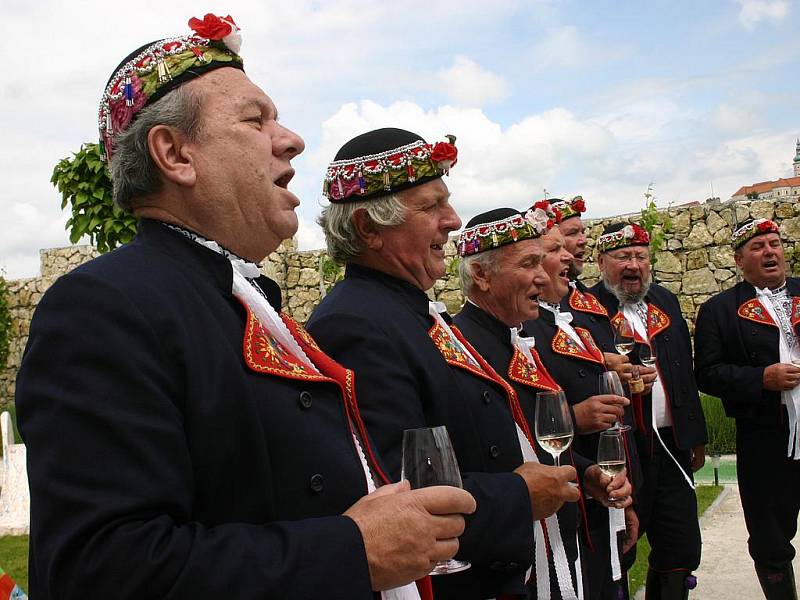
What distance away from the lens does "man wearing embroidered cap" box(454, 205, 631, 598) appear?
3326 mm

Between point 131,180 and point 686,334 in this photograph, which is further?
point 686,334

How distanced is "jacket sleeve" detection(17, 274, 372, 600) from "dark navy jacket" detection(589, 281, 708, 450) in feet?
13.9

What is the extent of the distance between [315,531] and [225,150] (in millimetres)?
840

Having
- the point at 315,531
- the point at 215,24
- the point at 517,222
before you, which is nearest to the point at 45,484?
the point at 315,531

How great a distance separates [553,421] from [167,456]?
5.56 ft

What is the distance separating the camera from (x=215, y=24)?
1.86 m

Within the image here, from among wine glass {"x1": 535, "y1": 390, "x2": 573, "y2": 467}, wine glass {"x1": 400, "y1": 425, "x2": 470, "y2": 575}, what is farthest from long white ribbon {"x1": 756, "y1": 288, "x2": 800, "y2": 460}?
wine glass {"x1": 400, "y1": 425, "x2": 470, "y2": 575}

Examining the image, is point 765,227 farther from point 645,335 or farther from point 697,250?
point 697,250

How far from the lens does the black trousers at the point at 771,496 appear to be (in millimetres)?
5281

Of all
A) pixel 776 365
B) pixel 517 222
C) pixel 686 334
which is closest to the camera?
pixel 517 222

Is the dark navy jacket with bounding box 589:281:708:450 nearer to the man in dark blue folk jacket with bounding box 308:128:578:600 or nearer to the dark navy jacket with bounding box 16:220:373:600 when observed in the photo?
the man in dark blue folk jacket with bounding box 308:128:578:600

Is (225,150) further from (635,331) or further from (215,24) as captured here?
(635,331)

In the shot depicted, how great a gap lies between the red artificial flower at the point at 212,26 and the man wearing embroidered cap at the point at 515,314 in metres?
1.92

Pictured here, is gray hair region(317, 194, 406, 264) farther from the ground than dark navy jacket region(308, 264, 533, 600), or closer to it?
farther from the ground
